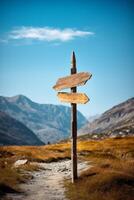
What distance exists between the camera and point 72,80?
25.1 m

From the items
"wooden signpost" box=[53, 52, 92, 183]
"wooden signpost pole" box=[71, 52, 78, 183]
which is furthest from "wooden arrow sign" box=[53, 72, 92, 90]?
"wooden signpost pole" box=[71, 52, 78, 183]

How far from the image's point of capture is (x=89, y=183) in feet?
72.5

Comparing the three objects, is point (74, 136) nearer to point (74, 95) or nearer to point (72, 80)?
point (74, 95)

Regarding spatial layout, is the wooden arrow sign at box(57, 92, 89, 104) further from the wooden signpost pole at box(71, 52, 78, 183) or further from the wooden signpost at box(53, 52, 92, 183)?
the wooden signpost pole at box(71, 52, 78, 183)

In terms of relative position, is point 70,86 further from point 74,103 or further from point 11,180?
point 11,180

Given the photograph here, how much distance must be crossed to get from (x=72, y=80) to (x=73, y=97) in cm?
123

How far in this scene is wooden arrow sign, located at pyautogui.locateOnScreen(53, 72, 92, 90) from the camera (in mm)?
23975

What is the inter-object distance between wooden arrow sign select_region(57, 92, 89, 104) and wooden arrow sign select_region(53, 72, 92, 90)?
590 mm

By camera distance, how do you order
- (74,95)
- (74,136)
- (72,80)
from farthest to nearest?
(72,80) < (74,136) < (74,95)

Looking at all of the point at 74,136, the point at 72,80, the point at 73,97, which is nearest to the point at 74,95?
the point at 73,97

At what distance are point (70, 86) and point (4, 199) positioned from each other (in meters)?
9.70

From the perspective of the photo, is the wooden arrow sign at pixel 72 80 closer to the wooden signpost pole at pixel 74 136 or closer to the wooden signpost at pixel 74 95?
the wooden signpost at pixel 74 95

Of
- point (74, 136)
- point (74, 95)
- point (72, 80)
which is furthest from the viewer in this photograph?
point (72, 80)

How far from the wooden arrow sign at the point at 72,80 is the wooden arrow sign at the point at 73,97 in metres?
0.59
